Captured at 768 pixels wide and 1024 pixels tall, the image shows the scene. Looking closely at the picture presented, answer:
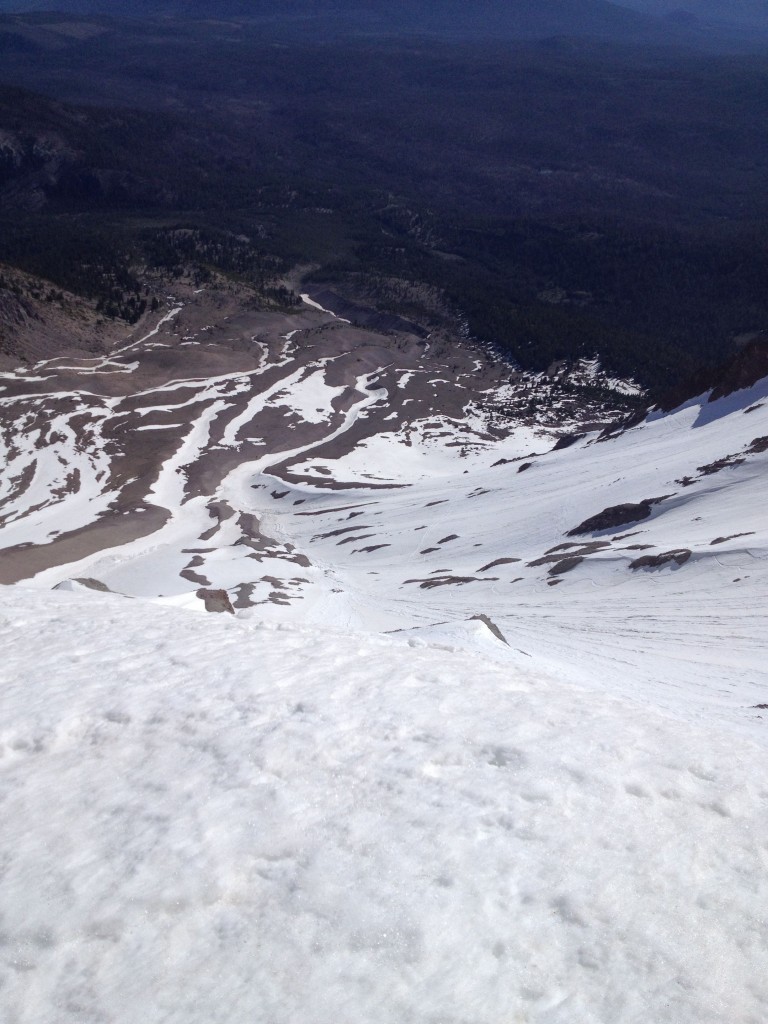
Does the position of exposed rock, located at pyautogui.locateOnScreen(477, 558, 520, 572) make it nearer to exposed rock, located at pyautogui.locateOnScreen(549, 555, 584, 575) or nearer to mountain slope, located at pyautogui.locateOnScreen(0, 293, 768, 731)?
mountain slope, located at pyautogui.locateOnScreen(0, 293, 768, 731)

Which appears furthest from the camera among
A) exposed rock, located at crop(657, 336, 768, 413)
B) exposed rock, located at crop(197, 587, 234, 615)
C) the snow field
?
exposed rock, located at crop(657, 336, 768, 413)

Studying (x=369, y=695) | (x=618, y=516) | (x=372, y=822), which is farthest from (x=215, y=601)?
(x=618, y=516)

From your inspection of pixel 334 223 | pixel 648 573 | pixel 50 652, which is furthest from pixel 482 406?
pixel 334 223

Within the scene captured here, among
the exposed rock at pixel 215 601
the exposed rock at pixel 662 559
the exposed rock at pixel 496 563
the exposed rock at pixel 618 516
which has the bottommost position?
the exposed rock at pixel 496 563

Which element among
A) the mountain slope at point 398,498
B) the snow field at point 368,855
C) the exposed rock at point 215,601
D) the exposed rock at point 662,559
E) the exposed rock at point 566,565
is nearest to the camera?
the snow field at point 368,855

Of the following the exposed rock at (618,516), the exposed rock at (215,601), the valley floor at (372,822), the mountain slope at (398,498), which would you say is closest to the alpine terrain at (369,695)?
the valley floor at (372,822)

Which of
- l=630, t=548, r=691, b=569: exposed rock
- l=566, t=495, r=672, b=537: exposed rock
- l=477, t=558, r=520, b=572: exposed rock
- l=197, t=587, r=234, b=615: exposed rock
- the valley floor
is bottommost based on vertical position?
l=477, t=558, r=520, b=572: exposed rock

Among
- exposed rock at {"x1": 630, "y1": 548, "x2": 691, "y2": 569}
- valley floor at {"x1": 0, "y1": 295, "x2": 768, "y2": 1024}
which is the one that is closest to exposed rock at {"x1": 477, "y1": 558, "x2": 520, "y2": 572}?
exposed rock at {"x1": 630, "y1": 548, "x2": 691, "y2": 569}

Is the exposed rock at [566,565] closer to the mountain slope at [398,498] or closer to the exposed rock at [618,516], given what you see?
the mountain slope at [398,498]
